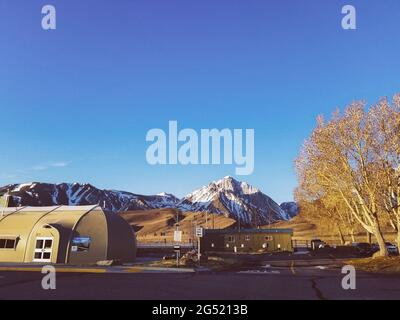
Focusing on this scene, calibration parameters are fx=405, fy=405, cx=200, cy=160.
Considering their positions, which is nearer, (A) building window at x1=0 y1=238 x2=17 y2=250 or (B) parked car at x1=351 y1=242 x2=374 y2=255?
(A) building window at x1=0 y1=238 x2=17 y2=250

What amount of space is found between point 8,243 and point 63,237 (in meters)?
5.45

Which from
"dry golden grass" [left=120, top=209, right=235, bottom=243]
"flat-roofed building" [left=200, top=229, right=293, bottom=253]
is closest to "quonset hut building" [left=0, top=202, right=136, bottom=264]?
"flat-roofed building" [left=200, top=229, right=293, bottom=253]

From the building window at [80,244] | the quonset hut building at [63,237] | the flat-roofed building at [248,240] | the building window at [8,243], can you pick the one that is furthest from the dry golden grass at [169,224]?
the building window at [80,244]

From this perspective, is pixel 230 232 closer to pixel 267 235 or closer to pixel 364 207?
pixel 267 235

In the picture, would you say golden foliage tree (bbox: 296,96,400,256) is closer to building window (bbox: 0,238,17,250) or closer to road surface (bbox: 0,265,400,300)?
road surface (bbox: 0,265,400,300)

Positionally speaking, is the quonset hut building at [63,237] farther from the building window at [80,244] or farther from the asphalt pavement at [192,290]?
the asphalt pavement at [192,290]

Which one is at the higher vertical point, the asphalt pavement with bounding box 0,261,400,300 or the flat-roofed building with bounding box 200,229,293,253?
the asphalt pavement with bounding box 0,261,400,300

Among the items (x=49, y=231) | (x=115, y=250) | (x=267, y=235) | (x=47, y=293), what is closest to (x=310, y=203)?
(x=267, y=235)

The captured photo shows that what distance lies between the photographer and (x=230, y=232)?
68.4 meters

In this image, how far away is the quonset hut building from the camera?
33.1 m

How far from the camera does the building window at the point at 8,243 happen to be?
113 ft

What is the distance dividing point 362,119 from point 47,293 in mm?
25787

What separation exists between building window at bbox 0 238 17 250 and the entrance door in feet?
7.67

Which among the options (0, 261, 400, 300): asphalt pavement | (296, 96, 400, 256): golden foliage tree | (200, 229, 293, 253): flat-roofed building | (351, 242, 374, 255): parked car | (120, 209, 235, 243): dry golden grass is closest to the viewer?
(0, 261, 400, 300): asphalt pavement
